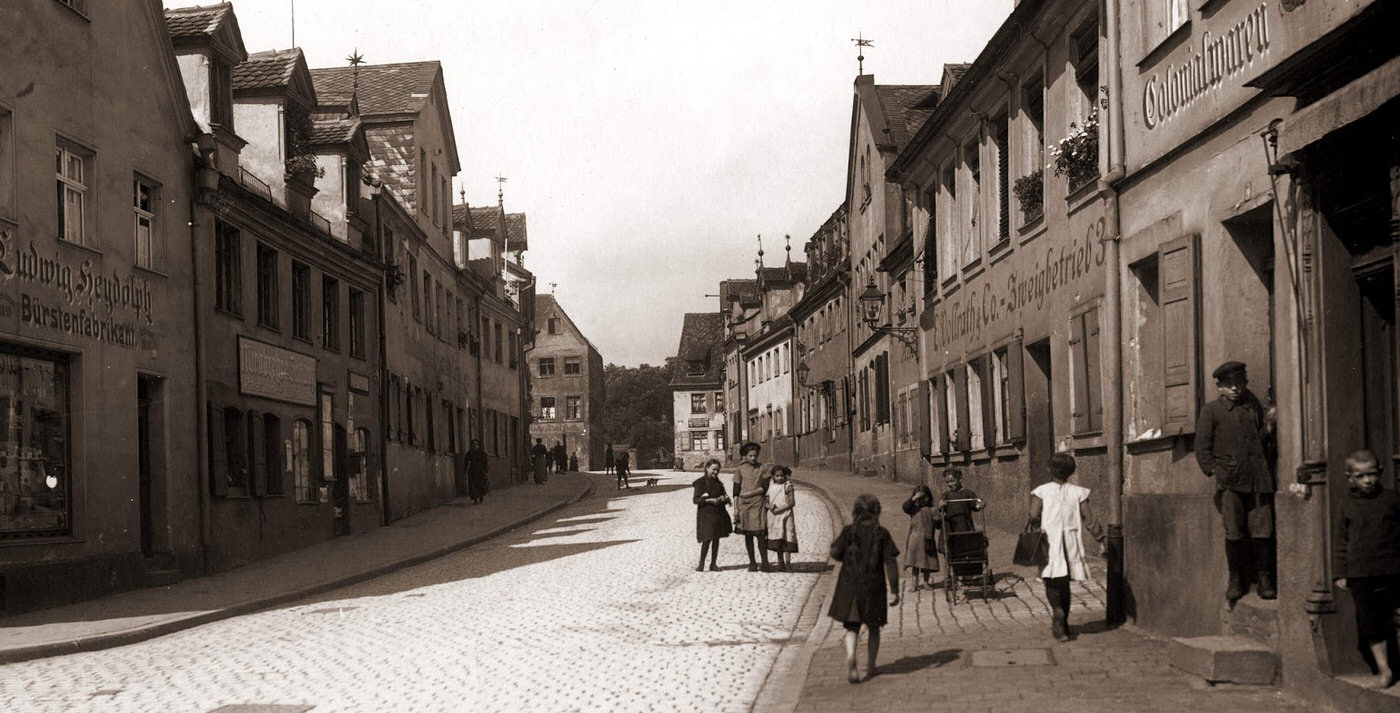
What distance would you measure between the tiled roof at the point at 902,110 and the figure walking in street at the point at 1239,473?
28600 millimetres

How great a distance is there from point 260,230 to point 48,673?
13740mm

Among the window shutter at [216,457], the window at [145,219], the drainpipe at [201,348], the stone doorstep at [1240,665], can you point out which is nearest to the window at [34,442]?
the window at [145,219]

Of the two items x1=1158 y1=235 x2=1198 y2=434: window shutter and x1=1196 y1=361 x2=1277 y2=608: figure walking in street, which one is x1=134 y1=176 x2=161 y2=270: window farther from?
x1=1196 y1=361 x2=1277 y2=608: figure walking in street

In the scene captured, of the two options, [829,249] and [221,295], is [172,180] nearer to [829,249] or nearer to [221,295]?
[221,295]

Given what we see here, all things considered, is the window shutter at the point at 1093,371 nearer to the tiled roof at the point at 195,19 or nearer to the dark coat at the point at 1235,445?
the dark coat at the point at 1235,445

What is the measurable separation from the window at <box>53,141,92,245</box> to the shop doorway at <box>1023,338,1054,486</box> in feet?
39.8

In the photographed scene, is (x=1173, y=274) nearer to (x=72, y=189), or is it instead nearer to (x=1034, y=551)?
(x=1034, y=551)

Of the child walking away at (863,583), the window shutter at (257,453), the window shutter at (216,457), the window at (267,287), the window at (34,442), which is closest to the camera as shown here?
the child walking away at (863,583)

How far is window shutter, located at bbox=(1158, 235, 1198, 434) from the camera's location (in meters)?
12.7

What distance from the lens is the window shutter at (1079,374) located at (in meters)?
18.2

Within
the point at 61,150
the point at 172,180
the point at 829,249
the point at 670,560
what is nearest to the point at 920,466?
the point at 670,560

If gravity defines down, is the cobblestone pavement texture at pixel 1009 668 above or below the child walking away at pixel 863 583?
below

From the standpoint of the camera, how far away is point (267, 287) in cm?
2664

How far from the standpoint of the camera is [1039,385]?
21.1 metres
